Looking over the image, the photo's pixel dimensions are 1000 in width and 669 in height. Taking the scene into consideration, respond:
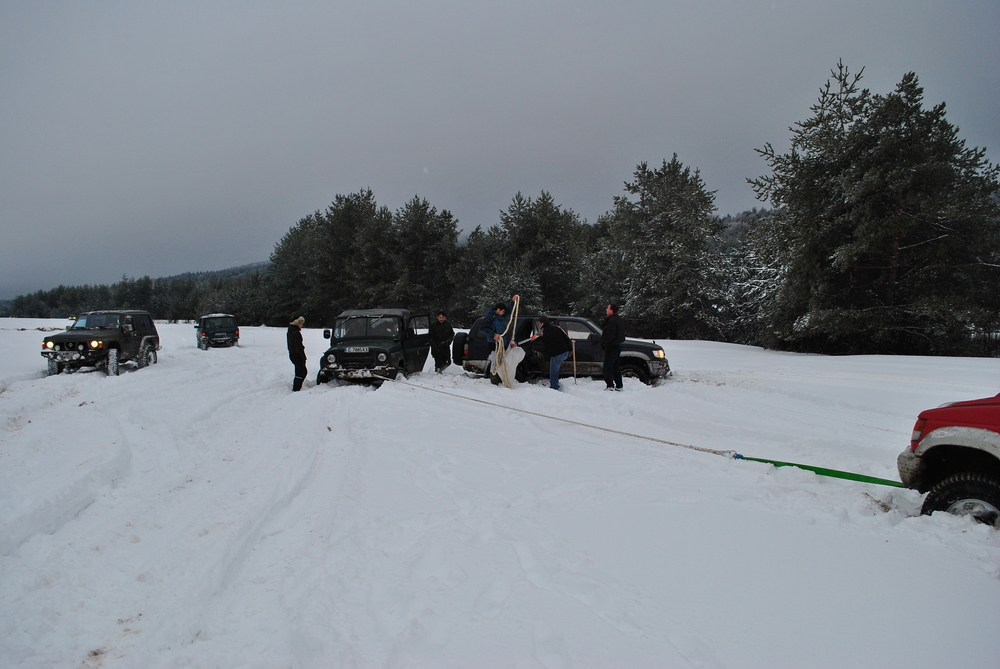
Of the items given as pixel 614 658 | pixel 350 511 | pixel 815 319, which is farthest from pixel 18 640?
pixel 815 319

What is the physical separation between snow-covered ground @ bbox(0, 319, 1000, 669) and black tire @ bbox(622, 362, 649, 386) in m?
4.21

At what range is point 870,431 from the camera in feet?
22.9

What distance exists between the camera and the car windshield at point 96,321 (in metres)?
14.0

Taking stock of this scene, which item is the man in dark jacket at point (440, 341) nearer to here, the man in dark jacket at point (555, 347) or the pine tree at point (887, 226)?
the man in dark jacket at point (555, 347)

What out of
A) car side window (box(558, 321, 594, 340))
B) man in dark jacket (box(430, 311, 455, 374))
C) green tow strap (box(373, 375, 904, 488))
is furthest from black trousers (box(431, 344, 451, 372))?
green tow strap (box(373, 375, 904, 488))

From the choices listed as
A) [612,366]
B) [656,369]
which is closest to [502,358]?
[612,366]

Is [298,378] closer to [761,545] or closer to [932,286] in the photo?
[761,545]

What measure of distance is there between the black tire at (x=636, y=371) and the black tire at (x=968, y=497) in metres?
7.71

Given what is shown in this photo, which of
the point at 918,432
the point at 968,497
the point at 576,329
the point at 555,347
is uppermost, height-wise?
the point at 576,329

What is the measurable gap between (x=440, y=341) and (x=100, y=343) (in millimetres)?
9056

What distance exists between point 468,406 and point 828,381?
8.29 metres

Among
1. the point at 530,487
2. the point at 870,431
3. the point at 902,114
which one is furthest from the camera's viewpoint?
the point at 902,114

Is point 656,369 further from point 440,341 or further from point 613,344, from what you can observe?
point 440,341

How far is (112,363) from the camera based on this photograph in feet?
43.0
